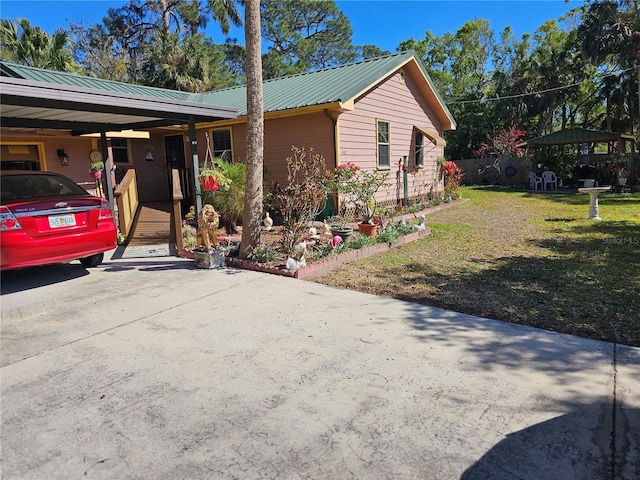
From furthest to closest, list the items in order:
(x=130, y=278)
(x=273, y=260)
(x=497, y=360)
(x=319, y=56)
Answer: (x=319, y=56), (x=273, y=260), (x=130, y=278), (x=497, y=360)

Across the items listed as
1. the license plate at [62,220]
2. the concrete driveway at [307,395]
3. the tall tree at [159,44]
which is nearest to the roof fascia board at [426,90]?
the license plate at [62,220]

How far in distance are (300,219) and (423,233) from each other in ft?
10.6

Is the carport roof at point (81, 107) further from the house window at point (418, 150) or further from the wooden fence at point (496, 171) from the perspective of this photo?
the wooden fence at point (496, 171)

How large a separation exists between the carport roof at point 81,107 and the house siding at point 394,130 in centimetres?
407

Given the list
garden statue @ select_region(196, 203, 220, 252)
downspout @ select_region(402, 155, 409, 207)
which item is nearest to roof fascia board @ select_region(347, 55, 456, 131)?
downspout @ select_region(402, 155, 409, 207)

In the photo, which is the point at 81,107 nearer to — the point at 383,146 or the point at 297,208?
the point at 297,208

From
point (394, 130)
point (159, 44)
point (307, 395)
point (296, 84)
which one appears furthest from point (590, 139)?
point (159, 44)

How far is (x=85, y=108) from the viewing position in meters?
6.02

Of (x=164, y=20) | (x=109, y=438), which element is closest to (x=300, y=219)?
(x=109, y=438)

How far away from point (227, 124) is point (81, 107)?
6.22 metres

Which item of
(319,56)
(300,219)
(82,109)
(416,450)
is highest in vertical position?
(319,56)

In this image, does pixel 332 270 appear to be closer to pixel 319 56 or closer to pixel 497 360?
pixel 497 360

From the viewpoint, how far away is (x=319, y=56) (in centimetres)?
3547

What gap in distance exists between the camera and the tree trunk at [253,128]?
20.2 ft
